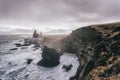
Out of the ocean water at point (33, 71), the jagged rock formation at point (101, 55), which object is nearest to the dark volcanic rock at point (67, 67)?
the ocean water at point (33, 71)

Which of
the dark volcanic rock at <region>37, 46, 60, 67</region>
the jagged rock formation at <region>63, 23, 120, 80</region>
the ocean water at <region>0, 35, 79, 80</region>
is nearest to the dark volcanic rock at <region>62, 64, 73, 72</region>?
the ocean water at <region>0, 35, 79, 80</region>

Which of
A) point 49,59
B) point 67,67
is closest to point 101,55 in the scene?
point 67,67

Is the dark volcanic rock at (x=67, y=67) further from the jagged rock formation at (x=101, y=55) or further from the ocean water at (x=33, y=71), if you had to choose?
the jagged rock formation at (x=101, y=55)

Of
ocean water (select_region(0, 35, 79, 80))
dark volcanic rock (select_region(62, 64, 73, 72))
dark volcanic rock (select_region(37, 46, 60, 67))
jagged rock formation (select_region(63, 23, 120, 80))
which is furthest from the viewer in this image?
dark volcanic rock (select_region(37, 46, 60, 67))

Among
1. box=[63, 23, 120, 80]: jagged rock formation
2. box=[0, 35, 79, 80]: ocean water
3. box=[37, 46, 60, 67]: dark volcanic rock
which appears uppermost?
box=[63, 23, 120, 80]: jagged rock formation

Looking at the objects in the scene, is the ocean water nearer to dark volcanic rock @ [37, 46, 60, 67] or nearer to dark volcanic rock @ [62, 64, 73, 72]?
dark volcanic rock @ [62, 64, 73, 72]

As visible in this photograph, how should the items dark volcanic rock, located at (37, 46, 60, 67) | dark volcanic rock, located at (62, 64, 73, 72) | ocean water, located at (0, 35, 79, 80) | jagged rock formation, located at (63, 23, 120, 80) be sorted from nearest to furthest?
jagged rock formation, located at (63, 23, 120, 80) < ocean water, located at (0, 35, 79, 80) < dark volcanic rock, located at (62, 64, 73, 72) < dark volcanic rock, located at (37, 46, 60, 67)

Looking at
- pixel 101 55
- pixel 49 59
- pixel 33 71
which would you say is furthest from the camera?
pixel 49 59

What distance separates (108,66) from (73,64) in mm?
26685

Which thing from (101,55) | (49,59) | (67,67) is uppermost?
(101,55)

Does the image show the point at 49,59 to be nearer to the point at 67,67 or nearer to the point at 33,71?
the point at 33,71

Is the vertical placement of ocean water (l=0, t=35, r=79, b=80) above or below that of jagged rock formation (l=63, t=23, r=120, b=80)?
A: below

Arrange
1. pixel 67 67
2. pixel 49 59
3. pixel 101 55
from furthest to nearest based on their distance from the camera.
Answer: pixel 49 59 → pixel 67 67 → pixel 101 55

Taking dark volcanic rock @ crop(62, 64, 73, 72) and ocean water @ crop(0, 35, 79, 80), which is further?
dark volcanic rock @ crop(62, 64, 73, 72)
